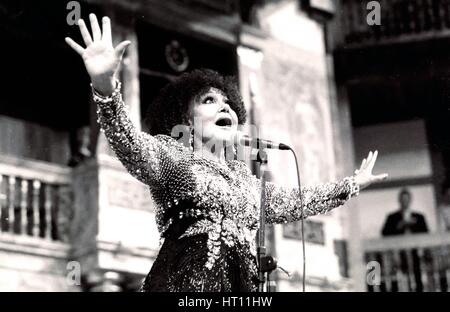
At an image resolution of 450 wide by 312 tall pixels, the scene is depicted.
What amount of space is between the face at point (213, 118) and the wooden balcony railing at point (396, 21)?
8308mm

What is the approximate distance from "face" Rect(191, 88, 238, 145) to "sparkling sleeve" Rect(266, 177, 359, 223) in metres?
0.31

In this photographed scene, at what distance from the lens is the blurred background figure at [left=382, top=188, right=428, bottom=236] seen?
11.8m

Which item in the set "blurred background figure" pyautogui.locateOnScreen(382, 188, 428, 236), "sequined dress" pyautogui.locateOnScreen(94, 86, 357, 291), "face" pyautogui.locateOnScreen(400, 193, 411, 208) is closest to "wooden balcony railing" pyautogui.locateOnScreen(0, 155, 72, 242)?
"blurred background figure" pyautogui.locateOnScreen(382, 188, 428, 236)

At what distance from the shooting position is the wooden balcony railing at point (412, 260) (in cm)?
1145

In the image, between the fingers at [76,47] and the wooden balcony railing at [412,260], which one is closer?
the fingers at [76,47]

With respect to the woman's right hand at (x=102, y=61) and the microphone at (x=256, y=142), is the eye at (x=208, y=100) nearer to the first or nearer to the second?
the microphone at (x=256, y=142)

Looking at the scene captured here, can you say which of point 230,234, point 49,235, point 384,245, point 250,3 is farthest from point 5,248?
point 230,234

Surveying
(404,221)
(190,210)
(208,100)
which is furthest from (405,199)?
(190,210)

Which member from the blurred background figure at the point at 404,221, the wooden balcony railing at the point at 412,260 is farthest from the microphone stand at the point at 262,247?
the blurred background figure at the point at 404,221

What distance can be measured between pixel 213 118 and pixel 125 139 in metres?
0.50

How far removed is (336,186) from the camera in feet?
13.6

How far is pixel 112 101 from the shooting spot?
3.53m

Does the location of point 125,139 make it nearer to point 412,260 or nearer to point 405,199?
point 412,260

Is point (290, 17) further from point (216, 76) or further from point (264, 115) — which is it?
point (216, 76)
